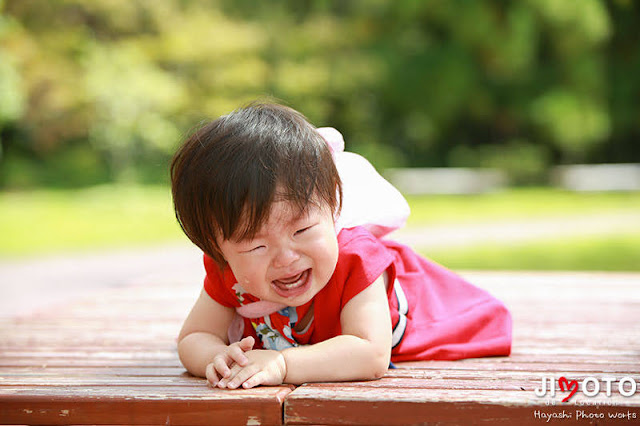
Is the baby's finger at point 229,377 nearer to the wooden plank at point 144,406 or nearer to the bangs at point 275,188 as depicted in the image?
the wooden plank at point 144,406

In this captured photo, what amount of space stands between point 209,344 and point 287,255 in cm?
42

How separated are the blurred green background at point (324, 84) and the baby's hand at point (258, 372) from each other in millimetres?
11869

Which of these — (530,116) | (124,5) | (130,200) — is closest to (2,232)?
(130,200)

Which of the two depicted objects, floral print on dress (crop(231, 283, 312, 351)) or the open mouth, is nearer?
the open mouth

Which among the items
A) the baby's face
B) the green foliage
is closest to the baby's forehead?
the baby's face

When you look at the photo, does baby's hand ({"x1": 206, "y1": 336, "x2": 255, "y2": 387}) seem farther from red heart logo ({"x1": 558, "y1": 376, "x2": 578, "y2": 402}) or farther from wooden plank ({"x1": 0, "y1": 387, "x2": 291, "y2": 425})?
red heart logo ({"x1": 558, "y1": 376, "x2": 578, "y2": 402})

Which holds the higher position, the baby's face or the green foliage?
the green foliage

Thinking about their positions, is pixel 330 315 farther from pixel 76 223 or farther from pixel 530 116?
pixel 530 116

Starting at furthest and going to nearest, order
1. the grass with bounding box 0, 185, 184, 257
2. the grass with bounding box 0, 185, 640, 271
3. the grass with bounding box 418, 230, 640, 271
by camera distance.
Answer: the grass with bounding box 0, 185, 184, 257 → the grass with bounding box 0, 185, 640, 271 → the grass with bounding box 418, 230, 640, 271

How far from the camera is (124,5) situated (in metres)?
18.1

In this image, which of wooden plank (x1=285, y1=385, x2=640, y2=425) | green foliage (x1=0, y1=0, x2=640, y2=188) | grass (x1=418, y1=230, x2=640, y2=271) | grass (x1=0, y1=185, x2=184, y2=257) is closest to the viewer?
wooden plank (x1=285, y1=385, x2=640, y2=425)

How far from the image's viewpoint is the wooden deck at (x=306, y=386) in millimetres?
1640

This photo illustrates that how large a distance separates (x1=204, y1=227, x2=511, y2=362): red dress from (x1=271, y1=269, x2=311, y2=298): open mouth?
100 millimetres

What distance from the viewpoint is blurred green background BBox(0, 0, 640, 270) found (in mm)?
16359
